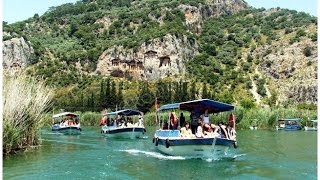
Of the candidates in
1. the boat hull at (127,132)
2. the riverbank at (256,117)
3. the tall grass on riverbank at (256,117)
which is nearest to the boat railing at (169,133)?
the boat hull at (127,132)

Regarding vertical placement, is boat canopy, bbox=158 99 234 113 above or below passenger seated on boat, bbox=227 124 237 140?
above

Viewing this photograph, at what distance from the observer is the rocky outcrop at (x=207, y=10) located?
13425cm

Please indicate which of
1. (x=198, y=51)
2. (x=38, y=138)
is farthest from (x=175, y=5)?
(x=38, y=138)

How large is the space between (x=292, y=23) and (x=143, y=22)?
1452 inches

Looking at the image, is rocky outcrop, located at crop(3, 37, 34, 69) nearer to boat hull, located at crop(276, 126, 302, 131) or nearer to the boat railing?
boat hull, located at crop(276, 126, 302, 131)

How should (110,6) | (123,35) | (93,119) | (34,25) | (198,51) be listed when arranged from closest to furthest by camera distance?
1. (93,119)
2. (198,51)
3. (123,35)
4. (34,25)
5. (110,6)

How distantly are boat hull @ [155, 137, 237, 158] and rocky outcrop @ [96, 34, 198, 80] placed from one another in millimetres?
84244

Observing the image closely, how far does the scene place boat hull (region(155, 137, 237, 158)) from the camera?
22566 millimetres

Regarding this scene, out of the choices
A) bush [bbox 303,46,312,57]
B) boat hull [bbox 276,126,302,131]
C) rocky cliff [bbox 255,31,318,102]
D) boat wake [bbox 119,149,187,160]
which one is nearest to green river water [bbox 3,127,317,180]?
boat wake [bbox 119,149,187,160]

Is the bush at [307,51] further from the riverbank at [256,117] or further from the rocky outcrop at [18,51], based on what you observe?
the rocky outcrop at [18,51]

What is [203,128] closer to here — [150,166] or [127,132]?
[150,166]

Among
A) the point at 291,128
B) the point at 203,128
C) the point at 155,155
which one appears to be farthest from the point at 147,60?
the point at 203,128

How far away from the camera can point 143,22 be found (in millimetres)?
131250

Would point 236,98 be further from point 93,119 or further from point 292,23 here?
point 292,23
